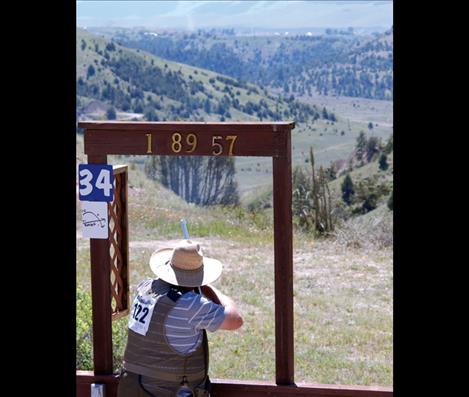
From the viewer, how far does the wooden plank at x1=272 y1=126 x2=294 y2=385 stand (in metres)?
4.75

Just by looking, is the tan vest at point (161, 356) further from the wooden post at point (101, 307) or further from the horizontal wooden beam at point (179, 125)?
the horizontal wooden beam at point (179, 125)

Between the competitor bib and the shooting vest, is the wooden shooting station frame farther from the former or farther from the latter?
the competitor bib

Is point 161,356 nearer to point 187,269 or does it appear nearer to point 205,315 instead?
point 205,315

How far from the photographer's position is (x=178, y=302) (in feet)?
14.2

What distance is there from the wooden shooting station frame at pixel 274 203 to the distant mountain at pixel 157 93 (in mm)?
49273

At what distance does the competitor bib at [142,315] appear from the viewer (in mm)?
4289

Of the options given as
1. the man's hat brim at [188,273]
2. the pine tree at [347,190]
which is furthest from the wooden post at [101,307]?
the pine tree at [347,190]

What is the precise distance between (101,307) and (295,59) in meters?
83.7

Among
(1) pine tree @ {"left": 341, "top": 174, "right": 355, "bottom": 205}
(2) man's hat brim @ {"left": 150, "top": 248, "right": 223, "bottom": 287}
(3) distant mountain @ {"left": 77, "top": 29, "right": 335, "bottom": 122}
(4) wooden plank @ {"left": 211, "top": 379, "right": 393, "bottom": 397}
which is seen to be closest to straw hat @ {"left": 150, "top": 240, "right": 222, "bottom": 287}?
(2) man's hat brim @ {"left": 150, "top": 248, "right": 223, "bottom": 287}

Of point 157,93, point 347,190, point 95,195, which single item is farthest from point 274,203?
point 157,93

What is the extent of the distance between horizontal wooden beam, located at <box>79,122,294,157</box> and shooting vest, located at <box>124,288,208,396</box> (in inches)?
31.1
